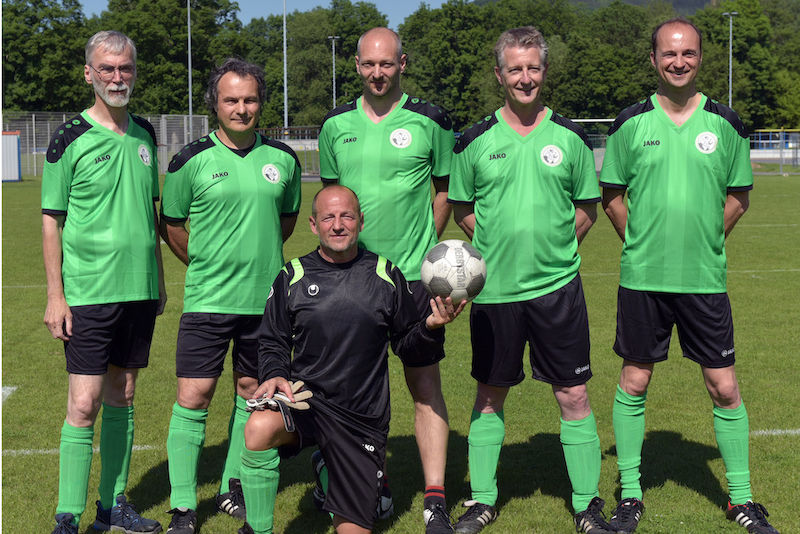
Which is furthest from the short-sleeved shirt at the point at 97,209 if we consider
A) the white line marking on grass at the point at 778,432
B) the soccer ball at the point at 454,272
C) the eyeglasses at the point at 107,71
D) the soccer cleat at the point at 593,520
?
the white line marking on grass at the point at 778,432

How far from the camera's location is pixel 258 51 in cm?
11481

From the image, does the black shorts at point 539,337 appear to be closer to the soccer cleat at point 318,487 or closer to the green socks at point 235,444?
the soccer cleat at point 318,487

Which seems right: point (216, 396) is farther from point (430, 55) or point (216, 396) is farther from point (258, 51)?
point (258, 51)

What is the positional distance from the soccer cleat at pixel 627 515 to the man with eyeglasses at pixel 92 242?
7.57 feet

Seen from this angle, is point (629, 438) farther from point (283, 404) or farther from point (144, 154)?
point (144, 154)

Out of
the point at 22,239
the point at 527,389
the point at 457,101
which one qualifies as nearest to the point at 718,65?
the point at 457,101

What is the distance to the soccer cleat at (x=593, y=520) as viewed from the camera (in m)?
4.27

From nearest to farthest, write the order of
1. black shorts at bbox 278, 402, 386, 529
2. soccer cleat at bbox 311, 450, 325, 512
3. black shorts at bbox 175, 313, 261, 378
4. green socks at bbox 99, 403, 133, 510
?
black shorts at bbox 278, 402, 386, 529, black shorts at bbox 175, 313, 261, 378, green socks at bbox 99, 403, 133, 510, soccer cleat at bbox 311, 450, 325, 512

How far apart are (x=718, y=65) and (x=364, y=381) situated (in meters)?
66.1

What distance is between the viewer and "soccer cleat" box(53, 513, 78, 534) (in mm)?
4180

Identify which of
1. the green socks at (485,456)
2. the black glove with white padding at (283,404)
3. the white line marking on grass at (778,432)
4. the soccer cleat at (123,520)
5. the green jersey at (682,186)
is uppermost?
the green jersey at (682,186)

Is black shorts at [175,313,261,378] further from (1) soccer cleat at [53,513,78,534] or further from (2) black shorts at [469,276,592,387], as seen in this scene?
(2) black shorts at [469,276,592,387]

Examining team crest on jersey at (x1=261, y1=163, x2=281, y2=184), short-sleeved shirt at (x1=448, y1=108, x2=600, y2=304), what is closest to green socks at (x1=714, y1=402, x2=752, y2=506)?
short-sleeved shirt at (x1=448, y1=108, x2=600, y2=304)

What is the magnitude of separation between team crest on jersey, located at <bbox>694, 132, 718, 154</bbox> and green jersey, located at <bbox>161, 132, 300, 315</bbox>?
2.09m
